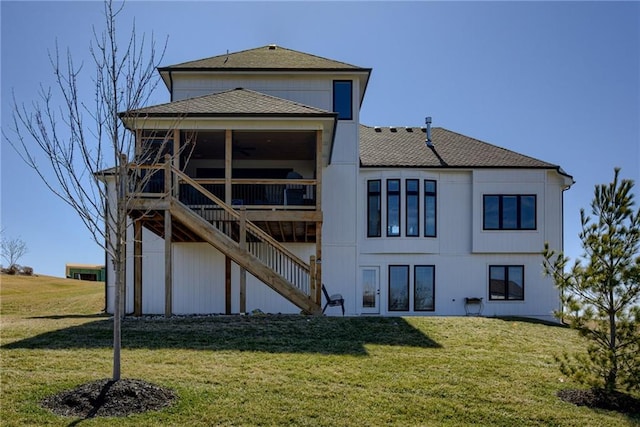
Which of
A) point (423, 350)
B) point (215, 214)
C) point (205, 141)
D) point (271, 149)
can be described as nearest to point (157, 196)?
point (215, 214)

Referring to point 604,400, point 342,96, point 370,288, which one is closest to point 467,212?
point 370,288

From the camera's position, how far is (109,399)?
277 inches

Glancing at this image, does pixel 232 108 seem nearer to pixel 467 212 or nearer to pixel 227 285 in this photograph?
pixel 227 285

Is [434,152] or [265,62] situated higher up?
[265,62]

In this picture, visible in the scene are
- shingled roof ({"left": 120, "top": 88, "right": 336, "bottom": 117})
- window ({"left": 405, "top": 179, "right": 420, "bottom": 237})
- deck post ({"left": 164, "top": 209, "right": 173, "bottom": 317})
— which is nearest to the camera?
deck post ({"left": 164, "top": 209, "right": 173, "bottom": 317})

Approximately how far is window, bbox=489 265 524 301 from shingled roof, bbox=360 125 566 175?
3.65 metres

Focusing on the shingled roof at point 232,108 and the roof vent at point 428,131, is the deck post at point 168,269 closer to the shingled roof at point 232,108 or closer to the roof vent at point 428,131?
the shingled roof at point 232,108

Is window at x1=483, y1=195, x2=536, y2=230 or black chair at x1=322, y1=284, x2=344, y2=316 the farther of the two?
window at x1=483, y1=195, x2=536, y2=230

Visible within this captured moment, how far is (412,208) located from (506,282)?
4.26 meters

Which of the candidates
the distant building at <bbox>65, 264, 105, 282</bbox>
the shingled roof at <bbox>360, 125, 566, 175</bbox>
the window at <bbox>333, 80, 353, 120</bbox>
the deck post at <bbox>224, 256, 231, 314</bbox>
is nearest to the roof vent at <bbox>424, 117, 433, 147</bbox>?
the shingled roof at <bbox>360, 125, 566, 175</bbox>

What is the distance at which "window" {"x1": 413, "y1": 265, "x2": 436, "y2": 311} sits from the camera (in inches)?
738

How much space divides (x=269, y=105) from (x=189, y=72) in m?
5.23

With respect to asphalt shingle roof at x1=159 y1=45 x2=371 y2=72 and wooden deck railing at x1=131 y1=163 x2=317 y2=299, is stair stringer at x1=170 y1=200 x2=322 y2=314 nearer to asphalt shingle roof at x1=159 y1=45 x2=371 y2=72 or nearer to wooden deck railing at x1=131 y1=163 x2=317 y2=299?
wooden deck railing at x1=131 y1=163 x2=317 y2=299

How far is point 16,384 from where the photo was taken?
7566 millimetres
